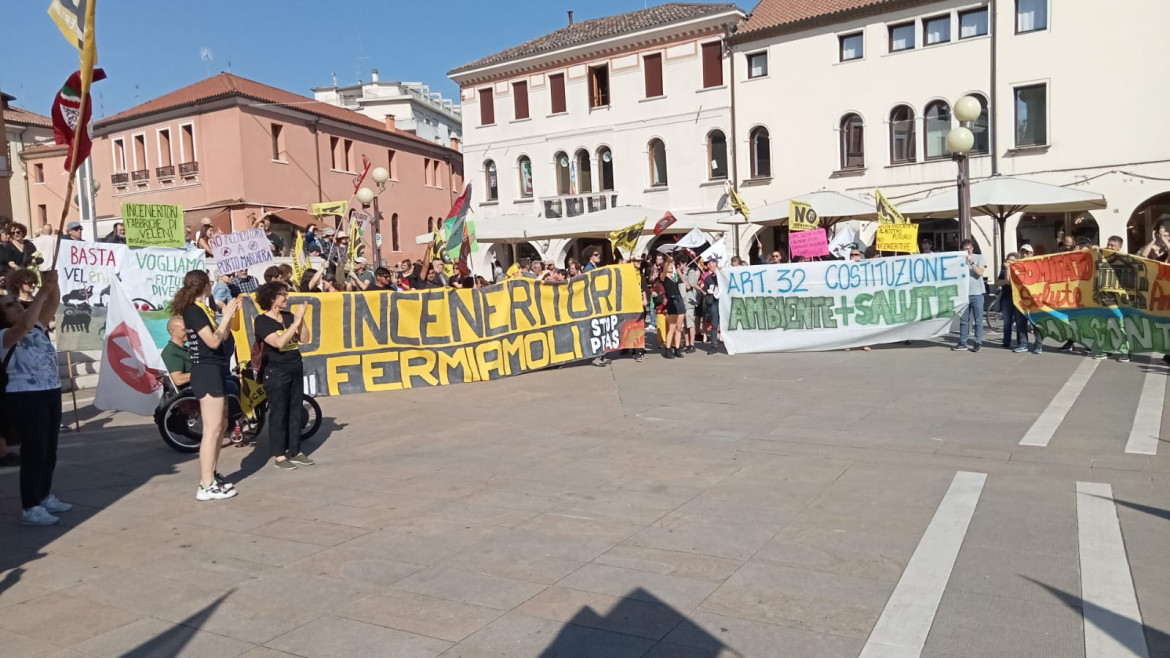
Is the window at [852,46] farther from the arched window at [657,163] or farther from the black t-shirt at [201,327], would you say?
the black t-shirt at [201,327]

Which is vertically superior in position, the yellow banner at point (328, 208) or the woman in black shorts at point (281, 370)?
the yellow banner at point (328, 208)

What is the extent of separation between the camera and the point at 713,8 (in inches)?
1212

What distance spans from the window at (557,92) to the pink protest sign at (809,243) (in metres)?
17.9

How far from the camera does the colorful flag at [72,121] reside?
227 inches

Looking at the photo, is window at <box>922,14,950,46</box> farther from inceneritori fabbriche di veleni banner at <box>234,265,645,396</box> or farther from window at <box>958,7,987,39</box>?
inceneritori fabbriche di veleni banner at <box>234,265,645,396</box>

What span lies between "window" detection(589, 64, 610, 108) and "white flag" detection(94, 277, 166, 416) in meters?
26.5

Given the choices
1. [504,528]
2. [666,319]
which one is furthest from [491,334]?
[504,528]

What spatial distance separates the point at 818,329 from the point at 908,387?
4141mm

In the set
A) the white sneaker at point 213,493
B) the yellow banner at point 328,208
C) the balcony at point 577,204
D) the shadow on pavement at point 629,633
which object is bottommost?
the shadow on pavement at point 629,633

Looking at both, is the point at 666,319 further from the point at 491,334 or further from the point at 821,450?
the point at 821,450

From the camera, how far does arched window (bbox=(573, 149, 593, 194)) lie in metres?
34.3

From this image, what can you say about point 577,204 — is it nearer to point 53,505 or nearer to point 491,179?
point 491,179

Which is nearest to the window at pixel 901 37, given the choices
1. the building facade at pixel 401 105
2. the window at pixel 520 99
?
the window at pixel 520 99

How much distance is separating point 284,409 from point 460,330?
5210mm
